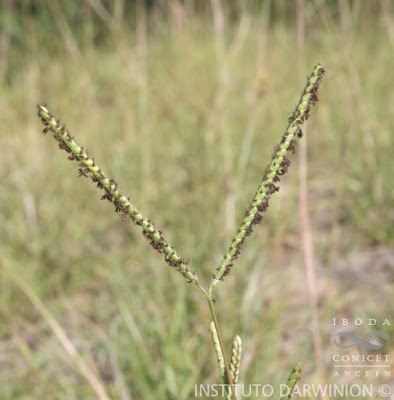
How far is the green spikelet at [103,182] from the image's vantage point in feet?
1.32

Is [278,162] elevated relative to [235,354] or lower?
elevated

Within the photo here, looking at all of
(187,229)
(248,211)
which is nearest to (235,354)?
(248,211)

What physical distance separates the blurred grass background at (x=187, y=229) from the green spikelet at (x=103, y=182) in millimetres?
608

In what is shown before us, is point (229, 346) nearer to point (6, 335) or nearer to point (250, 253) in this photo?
point (250, 253)

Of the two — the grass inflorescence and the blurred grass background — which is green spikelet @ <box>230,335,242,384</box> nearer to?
the grass inflorescence

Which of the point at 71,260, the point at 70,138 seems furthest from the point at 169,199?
the point at 70,138

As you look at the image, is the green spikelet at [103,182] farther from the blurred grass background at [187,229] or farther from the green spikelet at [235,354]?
the blurred grass background at [187,229]

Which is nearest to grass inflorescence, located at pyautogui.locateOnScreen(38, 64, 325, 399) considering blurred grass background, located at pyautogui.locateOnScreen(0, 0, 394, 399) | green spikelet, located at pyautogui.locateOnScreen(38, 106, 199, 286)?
green spikelet, located at pyautogui.locateOnScreen(38, 106, 199, 286)

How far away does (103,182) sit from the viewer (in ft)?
1.38

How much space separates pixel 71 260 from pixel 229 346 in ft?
2.53

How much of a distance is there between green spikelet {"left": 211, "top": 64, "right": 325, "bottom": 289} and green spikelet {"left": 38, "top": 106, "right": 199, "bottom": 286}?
0.04m

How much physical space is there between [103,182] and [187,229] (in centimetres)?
148

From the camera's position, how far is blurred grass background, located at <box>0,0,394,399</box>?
1.35 metres

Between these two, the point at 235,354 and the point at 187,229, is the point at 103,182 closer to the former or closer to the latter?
the point at 235,354
